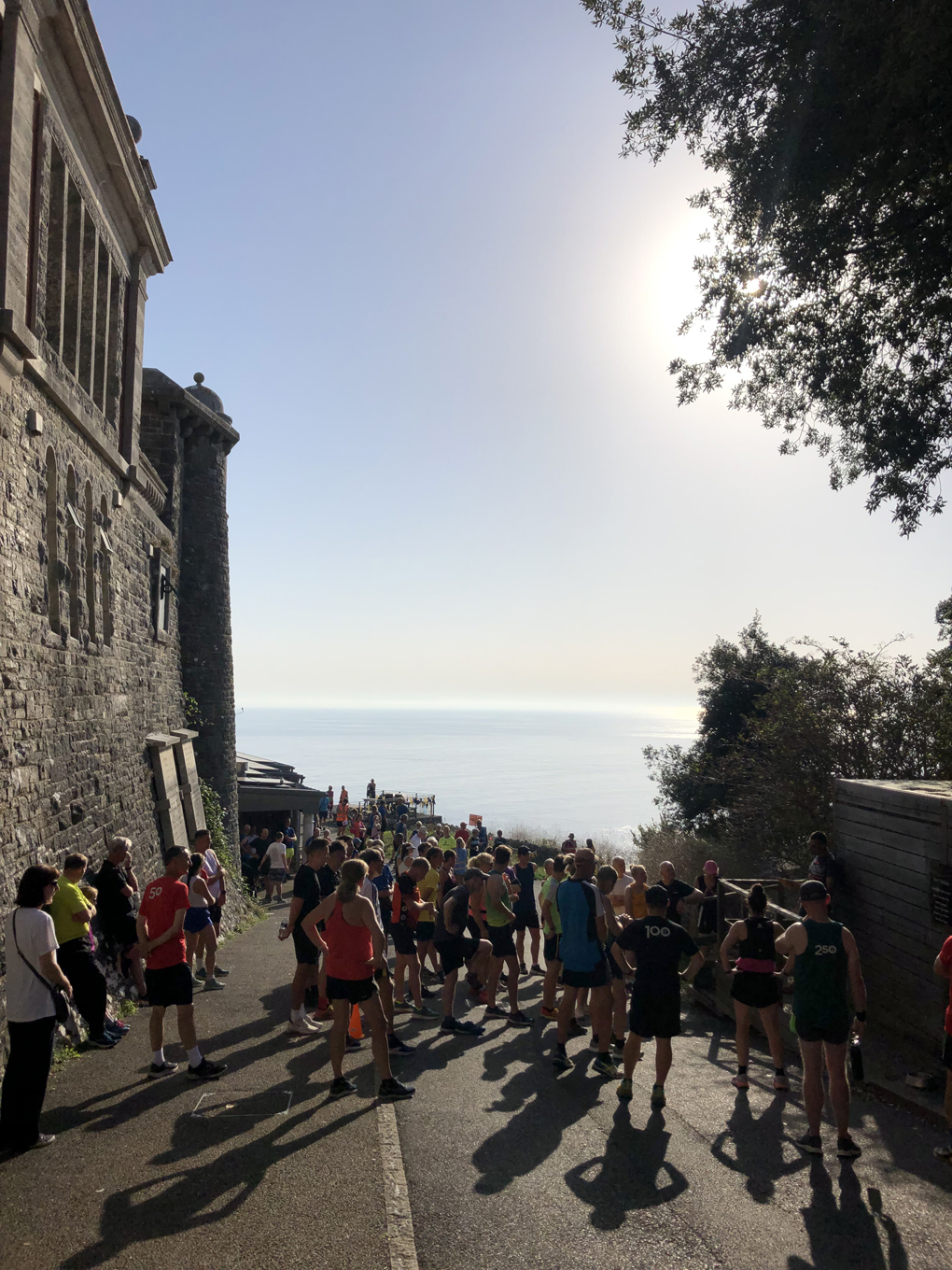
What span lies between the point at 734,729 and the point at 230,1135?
24.5 meters

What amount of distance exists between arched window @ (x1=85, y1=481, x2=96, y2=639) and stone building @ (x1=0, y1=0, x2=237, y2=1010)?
0.9 inches

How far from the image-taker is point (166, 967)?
6656mm

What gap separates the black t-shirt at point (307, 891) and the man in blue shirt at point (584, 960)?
7.45ft

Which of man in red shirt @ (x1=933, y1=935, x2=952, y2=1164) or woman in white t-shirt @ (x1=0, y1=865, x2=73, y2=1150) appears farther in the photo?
man in red shirt @ (x1=933, y1=935, x2=952, y2=1164)

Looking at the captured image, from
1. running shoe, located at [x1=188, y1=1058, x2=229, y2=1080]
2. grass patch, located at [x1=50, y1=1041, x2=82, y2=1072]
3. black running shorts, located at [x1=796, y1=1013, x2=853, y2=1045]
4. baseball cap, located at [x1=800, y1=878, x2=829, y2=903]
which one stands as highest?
baseball cap, located at [x1=800, y1=878, x2=829, y2=903]

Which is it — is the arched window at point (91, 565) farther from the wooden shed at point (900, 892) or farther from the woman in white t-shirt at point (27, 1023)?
the wooden shed at point (900, 892)

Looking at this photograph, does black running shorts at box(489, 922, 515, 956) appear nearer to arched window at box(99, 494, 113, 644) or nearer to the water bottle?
the water bottle

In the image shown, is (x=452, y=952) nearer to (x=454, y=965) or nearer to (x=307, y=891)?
(x=454, y=965)

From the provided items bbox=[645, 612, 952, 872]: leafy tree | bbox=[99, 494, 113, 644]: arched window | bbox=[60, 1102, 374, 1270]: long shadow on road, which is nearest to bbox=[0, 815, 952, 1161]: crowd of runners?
bbox=[60, 1102, 374, 1270]: long shadow on road

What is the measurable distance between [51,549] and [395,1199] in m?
6.93

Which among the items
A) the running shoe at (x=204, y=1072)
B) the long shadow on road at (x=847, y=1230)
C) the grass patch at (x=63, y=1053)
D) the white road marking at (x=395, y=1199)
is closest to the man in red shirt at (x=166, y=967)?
the running shoe at (x=204, y=1072)

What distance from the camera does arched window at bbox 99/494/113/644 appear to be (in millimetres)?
11461

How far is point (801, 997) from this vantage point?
230 inches

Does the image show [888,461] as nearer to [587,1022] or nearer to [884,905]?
[884,905]
